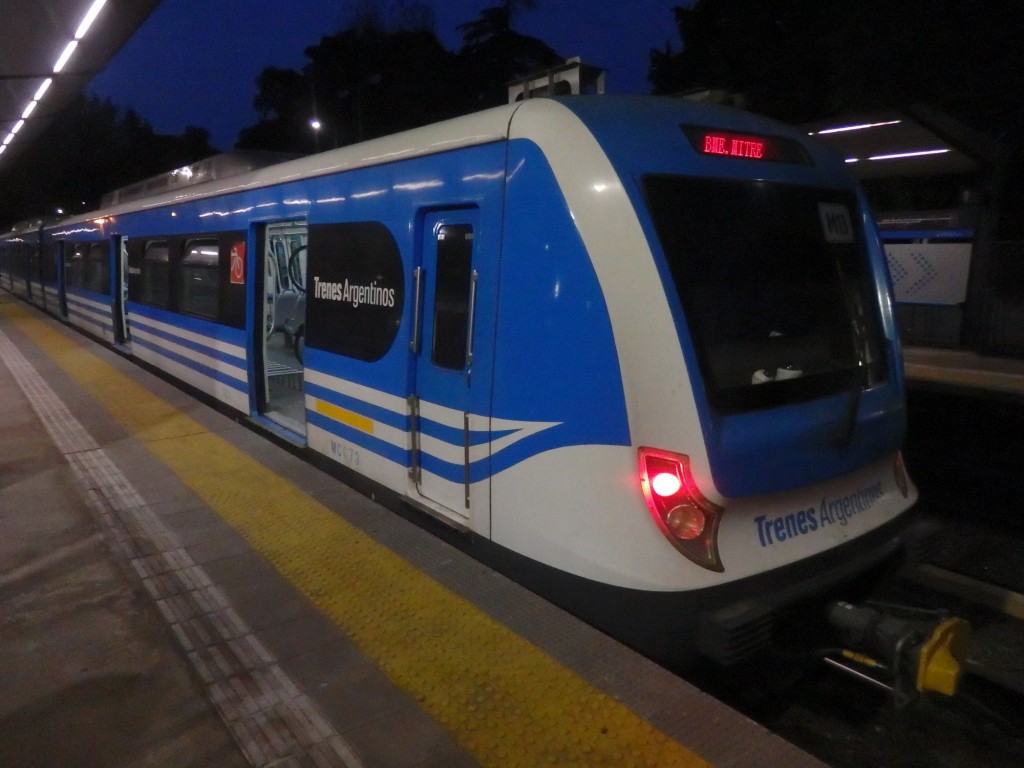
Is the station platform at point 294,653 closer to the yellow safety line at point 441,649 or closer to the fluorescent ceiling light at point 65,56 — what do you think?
the yellow safety line at point 441,649

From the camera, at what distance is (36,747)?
9.94 feet

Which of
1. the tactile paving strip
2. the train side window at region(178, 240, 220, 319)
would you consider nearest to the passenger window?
the tactile paving strip

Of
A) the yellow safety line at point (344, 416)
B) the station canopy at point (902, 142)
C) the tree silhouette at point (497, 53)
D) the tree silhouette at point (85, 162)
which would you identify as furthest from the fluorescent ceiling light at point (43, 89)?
the tree silhouette at point (85, 162)

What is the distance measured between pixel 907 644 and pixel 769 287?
161 centimetres

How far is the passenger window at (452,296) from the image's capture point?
4184 mm

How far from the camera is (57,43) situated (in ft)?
28.7

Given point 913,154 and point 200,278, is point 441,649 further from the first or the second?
point 913,154

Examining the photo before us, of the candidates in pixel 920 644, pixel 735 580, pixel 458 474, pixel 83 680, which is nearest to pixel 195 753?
pixel 83 680

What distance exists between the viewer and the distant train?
324 centimetres

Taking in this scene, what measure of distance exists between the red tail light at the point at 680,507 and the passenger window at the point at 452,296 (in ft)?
4.24

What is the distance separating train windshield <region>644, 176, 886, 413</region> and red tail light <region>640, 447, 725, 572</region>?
0.32 metres

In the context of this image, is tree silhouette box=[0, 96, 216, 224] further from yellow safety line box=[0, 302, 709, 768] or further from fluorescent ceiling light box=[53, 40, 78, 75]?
yellow safety line box=[0, 302, 709, 768]

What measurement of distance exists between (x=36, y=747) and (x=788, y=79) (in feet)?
78.0

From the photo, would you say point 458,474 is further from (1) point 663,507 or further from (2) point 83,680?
(2) point 83,680
